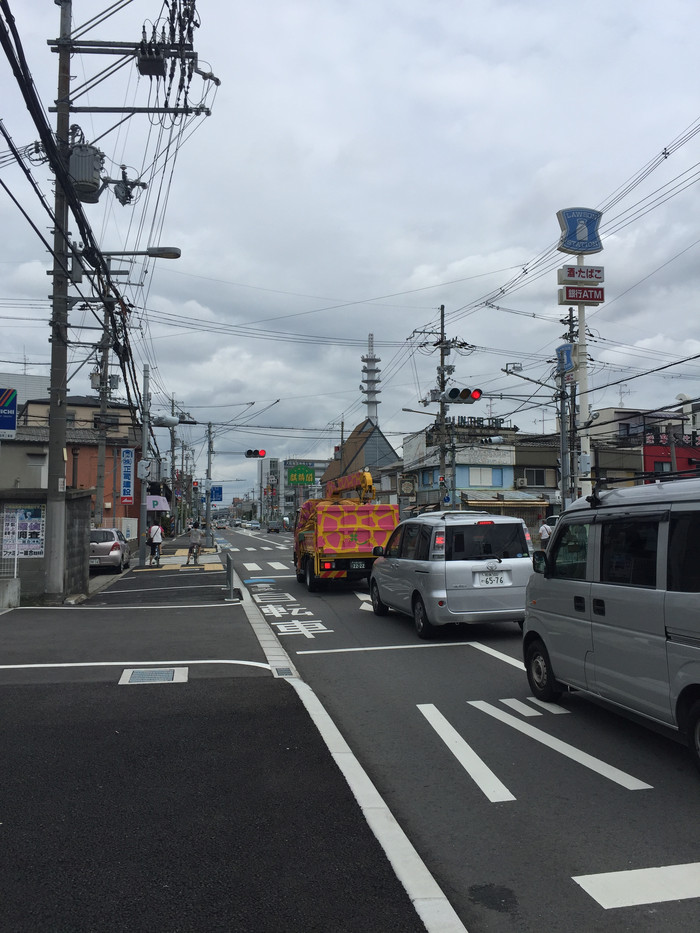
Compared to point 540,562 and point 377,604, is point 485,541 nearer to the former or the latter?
point 540,562

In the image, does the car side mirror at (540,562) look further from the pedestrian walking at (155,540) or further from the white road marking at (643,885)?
the pedestrian walking at (155,540)

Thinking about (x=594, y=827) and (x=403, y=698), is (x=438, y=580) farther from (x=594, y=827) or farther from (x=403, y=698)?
(x=594, y=827)

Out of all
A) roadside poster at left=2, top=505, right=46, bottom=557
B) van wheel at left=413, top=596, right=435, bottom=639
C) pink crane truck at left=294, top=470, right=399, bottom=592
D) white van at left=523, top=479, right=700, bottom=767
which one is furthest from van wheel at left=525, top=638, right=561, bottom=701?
roadside poster at left=2, top=505, right=46, bottom=557

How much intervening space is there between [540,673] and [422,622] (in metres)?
3.74

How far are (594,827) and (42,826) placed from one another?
10.8ft

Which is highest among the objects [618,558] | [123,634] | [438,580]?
[618,558]

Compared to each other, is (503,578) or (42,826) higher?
(503,578)

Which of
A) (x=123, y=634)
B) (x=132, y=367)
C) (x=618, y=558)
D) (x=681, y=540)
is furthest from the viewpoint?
(x=132, y=367)

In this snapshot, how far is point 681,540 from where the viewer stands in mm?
4992

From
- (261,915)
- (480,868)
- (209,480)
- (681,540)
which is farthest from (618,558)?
(209,480)

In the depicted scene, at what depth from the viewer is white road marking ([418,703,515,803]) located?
194 inches

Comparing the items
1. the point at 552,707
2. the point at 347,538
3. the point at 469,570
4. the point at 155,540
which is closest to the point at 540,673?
the point at 552,707

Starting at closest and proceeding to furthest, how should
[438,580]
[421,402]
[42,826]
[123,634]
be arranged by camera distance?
[42,826] < [438,580] < [123,634] < [421,402]

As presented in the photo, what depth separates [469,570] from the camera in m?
10.4
